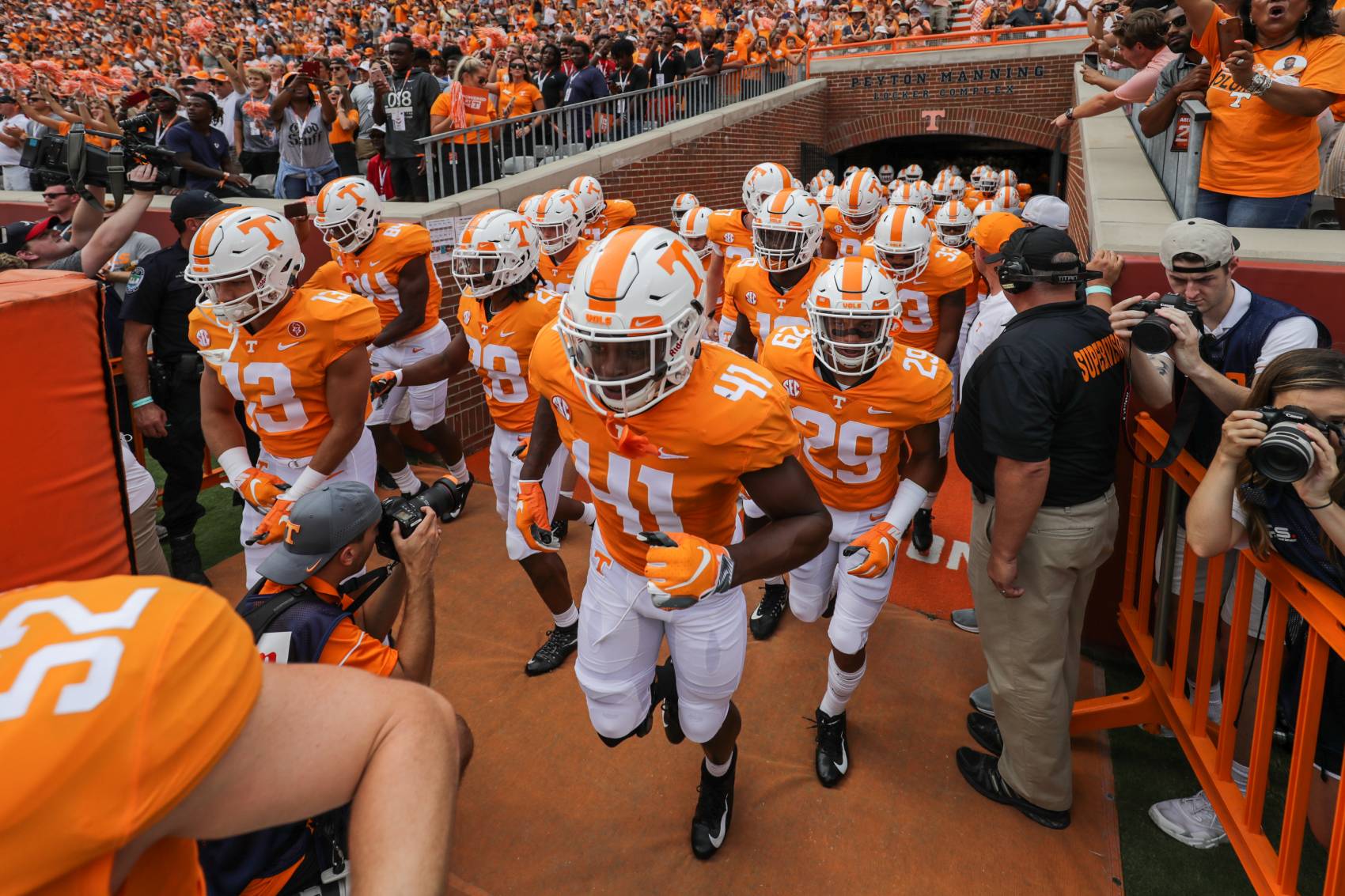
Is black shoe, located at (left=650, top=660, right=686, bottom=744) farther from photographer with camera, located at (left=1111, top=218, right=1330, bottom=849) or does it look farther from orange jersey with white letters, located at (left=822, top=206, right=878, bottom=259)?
orange jersey with white letters, located at (left=822, top=206, right=878, bottom=259)

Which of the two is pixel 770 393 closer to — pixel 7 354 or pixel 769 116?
pixel 7 354

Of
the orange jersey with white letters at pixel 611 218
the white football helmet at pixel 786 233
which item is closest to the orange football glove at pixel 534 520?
the white football helmet at pixel 786 233

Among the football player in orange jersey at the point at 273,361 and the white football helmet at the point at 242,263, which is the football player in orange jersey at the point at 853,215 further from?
the white football helmet at the point at 242,263

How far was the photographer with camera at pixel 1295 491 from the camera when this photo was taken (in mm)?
2184

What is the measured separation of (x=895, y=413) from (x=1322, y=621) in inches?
69.7

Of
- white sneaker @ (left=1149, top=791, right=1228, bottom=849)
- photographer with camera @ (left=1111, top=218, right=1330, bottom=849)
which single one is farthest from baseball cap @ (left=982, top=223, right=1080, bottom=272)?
white sneaker @ (left=1149, top=791, right=1228, bottom=849)

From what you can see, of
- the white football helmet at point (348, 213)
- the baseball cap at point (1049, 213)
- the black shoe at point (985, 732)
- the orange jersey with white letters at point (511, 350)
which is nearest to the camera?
the black shoe at point (985, 732)

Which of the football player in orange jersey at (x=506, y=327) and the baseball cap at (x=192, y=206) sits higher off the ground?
the baseball cap at (x=192, y=206)

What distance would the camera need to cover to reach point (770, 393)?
2.75 m

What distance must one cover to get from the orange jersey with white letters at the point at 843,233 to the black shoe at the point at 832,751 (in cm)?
511

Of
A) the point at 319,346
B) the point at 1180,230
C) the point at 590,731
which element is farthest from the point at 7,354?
the point at 1180,230

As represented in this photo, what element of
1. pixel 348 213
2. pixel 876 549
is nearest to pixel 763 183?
pixel 348 213

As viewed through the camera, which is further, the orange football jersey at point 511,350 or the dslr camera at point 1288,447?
the orange football jersey at point 511,350

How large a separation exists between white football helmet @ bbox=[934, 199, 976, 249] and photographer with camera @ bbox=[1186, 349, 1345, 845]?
6.16 m
